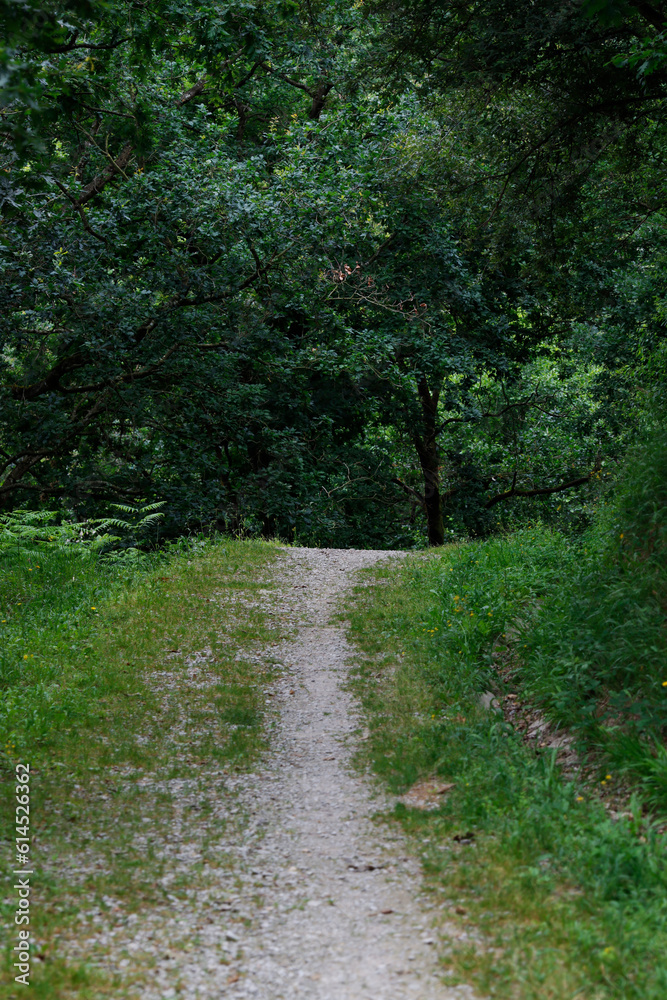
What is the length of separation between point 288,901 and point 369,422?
15.3 metres

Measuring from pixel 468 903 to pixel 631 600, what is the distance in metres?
2.65


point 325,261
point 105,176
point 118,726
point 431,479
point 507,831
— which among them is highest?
point 105,176

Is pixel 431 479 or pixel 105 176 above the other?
pixel 105 176

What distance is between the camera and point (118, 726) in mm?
6230

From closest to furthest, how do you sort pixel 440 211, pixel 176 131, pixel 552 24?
pixel 552 24
pixel 176 131
pixel 440 211

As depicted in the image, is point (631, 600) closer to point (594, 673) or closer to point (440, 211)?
point (594, 673)

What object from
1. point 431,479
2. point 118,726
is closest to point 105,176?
point 431,479

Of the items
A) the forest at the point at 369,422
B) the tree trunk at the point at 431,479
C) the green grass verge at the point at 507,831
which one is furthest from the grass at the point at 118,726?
the tree trunk at the point at 431,479

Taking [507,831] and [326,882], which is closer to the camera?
[326,882]

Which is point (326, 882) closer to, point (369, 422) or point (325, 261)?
point (325, 261)

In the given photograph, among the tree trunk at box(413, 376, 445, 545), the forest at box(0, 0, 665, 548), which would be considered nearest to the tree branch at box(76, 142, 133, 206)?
the forest at box(0, 0, 665, 548)

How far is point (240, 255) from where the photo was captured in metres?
13.2

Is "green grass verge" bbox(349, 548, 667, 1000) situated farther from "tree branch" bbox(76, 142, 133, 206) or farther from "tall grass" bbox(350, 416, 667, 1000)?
"tree branch" bbox(76, 142, 133, 206)

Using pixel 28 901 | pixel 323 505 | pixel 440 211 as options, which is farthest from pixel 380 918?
pixel 440 211
